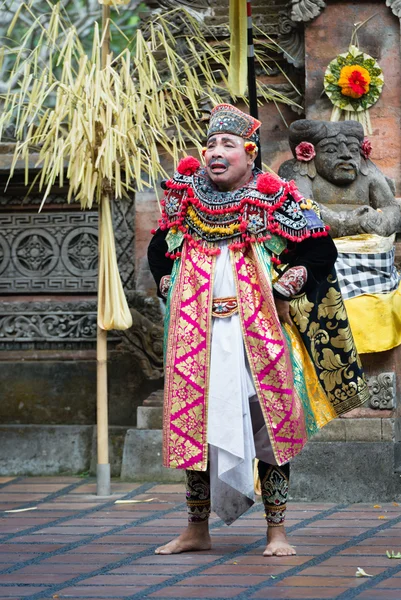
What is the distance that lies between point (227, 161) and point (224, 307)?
63 centimetres

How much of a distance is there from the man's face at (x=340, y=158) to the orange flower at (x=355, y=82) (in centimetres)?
60

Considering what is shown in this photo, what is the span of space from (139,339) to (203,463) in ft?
9.33

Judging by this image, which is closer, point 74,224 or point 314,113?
point 314,113

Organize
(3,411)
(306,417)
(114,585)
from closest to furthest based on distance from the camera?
(114,585) → (306,417) → (3,411)

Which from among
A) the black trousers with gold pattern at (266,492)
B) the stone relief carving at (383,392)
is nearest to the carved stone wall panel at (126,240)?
the stone relief carving at (383,392)

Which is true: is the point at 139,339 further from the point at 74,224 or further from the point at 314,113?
the point at 314,113

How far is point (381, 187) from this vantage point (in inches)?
276

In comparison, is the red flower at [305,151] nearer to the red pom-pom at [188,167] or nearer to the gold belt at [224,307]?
the red pom-pom at [188,167]

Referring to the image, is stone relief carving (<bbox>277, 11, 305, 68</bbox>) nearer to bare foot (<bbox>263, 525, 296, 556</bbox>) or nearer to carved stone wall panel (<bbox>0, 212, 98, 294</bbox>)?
carved stone wall panel (<bbox>0, 212, 98, 294</bbox>)

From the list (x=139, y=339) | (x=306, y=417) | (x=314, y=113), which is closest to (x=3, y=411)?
(x=139, y=339)

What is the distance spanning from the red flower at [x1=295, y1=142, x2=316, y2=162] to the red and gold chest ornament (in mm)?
1696

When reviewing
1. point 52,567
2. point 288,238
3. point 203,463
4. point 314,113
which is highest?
point 314,113

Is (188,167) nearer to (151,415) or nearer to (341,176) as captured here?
(341,176)

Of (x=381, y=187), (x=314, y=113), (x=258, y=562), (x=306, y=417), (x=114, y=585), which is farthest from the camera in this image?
(x=314, y=113)
